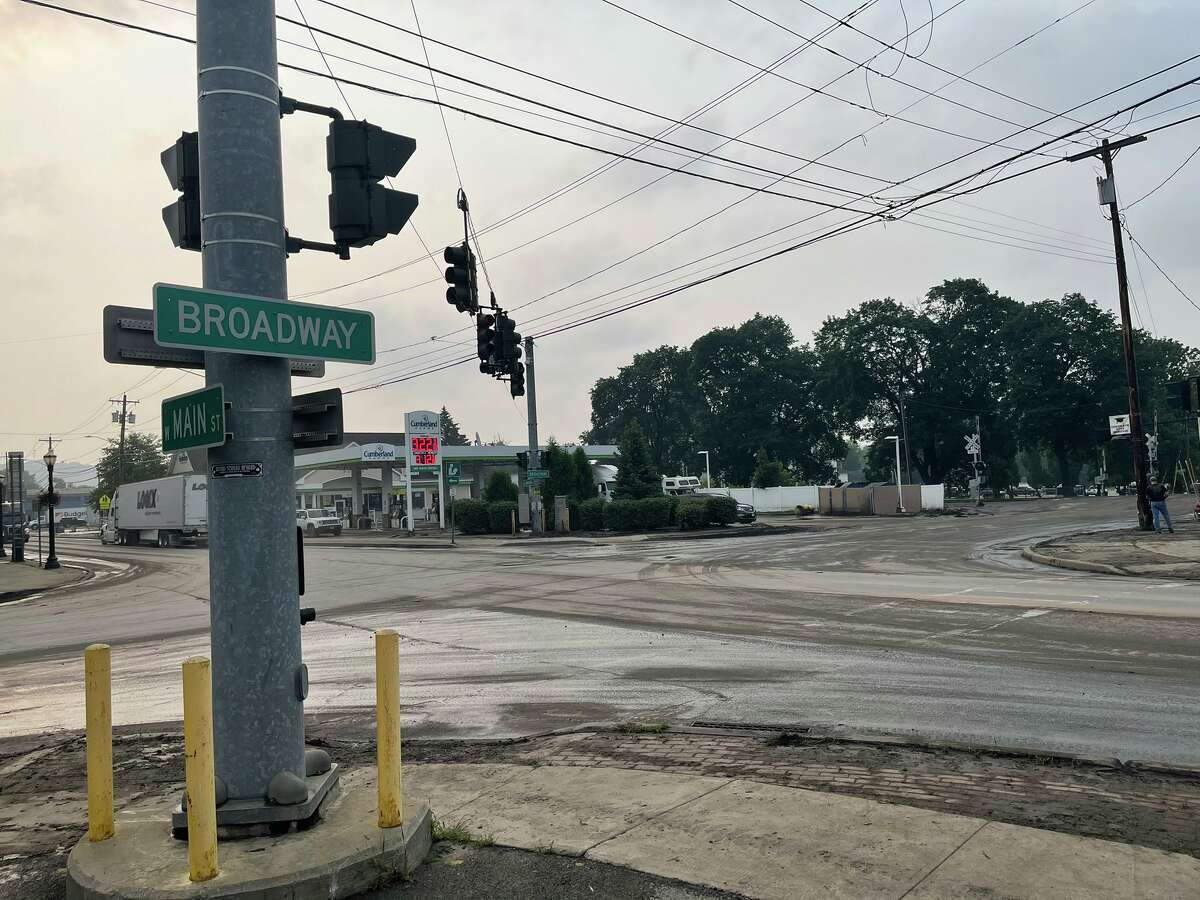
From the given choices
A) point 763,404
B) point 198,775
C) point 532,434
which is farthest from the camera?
point 763,404

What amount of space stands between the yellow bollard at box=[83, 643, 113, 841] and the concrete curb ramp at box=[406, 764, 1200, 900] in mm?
1649

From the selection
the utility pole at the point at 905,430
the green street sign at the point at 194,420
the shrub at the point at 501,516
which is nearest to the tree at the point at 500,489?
the shrub at the point at 501,516

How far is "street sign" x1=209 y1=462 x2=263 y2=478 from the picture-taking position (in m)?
4.39

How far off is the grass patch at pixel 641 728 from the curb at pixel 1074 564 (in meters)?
14.4

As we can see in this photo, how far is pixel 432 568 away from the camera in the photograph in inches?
992

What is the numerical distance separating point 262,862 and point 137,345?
258 cm

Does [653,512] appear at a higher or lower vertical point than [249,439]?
lower

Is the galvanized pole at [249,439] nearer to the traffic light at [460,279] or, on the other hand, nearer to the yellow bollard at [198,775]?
the yellow bollard at [198,775]

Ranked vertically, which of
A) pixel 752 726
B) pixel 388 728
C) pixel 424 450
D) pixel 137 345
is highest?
pixel 424 450

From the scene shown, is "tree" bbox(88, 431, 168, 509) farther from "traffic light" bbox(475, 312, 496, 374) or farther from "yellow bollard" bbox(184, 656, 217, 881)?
"yellow bollard" bbox(184, 656, 217, 881)

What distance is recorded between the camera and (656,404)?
4254 inches

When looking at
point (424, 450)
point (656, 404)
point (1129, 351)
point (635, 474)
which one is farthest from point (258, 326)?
point (656, 404)

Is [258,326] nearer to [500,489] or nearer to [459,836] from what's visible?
[459,836]

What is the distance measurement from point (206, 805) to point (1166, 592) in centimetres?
1508
